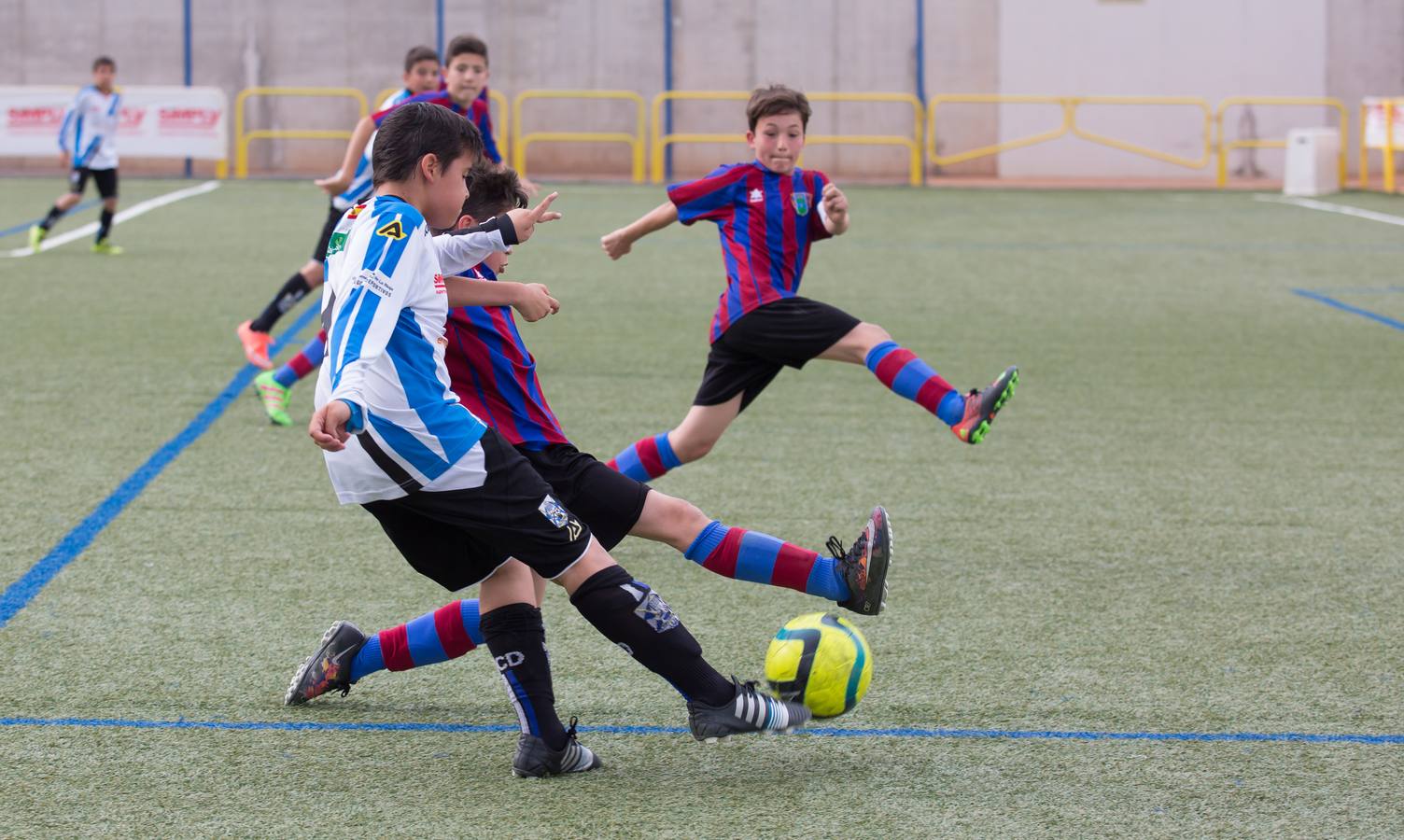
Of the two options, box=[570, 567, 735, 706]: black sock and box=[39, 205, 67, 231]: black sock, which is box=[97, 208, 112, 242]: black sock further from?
box=[570, 567, 735, 706]: black sock

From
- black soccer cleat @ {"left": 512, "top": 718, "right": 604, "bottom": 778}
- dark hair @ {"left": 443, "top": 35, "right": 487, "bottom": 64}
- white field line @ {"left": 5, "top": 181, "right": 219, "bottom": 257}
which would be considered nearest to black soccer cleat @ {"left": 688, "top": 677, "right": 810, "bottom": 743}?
black soccer cleat @ {"left": 512, "top": 718, "right": 604, "bottom": 778}

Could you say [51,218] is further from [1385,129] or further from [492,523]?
[1385,129]

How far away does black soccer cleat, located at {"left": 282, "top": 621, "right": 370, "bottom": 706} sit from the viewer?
3.91m

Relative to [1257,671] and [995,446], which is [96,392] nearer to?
[995,446]

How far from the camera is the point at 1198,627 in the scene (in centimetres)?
464

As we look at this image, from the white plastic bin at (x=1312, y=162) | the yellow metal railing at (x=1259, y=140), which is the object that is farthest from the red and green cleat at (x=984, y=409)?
the yellow metal railing at (x=1259, y=140)

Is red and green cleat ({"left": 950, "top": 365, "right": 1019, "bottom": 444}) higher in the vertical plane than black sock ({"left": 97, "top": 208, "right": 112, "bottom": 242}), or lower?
lower

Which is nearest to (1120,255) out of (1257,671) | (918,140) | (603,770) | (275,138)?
(918,140)

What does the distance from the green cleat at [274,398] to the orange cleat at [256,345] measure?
1.03 m

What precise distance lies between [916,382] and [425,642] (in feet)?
7.22

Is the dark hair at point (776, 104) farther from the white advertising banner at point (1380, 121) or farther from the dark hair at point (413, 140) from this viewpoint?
the white advertising banner at point (1380, 121)

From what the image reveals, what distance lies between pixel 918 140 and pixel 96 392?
663 inches

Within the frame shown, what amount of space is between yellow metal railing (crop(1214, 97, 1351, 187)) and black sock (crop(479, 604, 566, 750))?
21149mm

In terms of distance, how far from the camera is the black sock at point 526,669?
11.5ft
